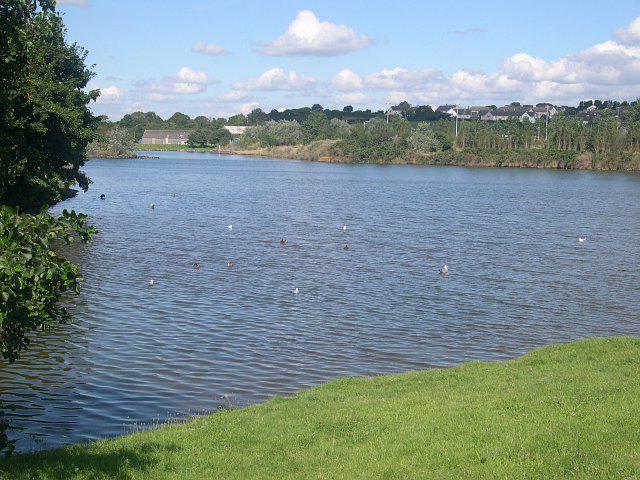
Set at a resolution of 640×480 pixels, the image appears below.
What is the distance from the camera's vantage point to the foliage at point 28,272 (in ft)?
27.4

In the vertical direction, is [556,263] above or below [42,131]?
below

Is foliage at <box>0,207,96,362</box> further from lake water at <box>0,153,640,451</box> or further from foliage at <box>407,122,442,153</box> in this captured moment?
foliage at <box>407,122,442,153</box>

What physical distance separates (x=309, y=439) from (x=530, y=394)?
4507mm

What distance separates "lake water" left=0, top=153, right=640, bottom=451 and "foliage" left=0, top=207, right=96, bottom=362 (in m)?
5.79

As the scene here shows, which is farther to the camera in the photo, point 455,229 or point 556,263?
point 455,229

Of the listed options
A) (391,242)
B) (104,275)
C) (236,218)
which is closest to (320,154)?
(236,218)

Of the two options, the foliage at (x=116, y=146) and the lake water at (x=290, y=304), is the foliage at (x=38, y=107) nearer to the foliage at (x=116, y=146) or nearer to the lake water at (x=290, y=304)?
the lake water at (x=290, y=304)

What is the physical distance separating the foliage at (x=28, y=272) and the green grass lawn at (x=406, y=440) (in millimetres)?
2232

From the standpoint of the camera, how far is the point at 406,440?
37.3 feet

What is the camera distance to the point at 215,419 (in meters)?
14.3

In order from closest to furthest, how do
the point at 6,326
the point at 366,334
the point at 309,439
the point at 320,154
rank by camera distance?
the point at 6,326
the point at 309,439
the point at 366,334
the point at 320,154

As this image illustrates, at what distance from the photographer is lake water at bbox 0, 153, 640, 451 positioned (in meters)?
18.8

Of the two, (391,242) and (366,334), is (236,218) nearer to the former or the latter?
(391,242)

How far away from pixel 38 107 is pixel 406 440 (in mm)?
21966
